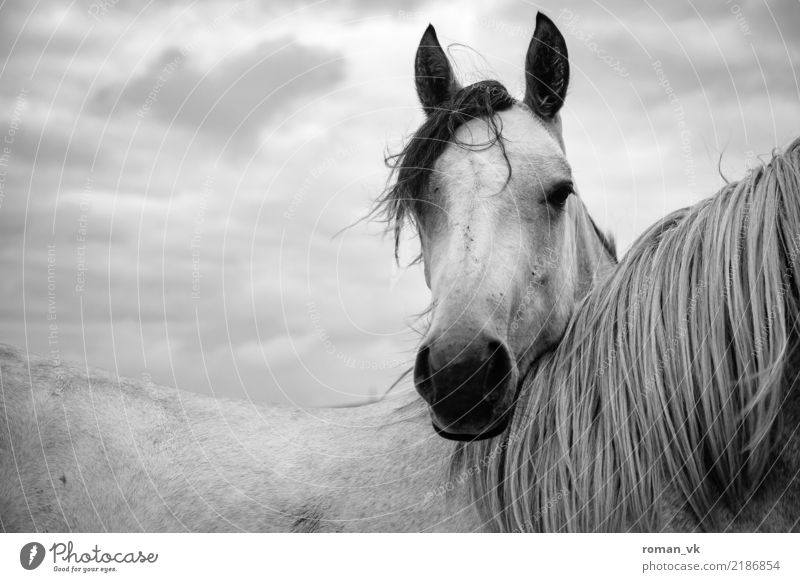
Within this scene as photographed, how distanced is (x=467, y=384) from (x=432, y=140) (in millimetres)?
760

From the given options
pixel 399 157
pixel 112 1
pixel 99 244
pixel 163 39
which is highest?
pixel 112 1

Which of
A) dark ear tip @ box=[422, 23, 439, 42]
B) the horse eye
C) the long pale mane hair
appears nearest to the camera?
the long pale mane hair

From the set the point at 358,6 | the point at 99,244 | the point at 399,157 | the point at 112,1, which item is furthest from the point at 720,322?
the point at 112,1

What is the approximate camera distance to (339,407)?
253cm

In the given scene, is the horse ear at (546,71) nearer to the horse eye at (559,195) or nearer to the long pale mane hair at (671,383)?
the horse eye at (559,195)

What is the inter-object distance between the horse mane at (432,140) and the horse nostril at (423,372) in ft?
1.80

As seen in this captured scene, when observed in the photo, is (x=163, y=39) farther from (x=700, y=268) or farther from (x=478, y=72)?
(x=700, y=268)

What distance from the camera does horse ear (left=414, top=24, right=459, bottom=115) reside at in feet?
6.70

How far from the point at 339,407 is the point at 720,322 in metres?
1.52

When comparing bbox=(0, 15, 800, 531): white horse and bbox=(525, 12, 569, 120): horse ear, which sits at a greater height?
bbox=(525, 12, 569, 120): horse ear
